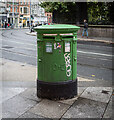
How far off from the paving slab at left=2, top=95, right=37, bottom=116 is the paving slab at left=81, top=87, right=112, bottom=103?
4.22 ft

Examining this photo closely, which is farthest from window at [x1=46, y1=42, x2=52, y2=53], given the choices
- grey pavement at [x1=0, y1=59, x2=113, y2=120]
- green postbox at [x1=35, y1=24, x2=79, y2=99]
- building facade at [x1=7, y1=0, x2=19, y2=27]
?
building facade at [x1=7, y1=0, x2=19, y2=27]

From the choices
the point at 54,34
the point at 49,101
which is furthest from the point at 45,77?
the point at 54,34

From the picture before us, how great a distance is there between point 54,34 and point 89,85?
203cm

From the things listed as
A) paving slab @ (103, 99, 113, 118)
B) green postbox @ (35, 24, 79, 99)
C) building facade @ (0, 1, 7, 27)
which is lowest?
paving slab @ (103, 99, 113, 118)

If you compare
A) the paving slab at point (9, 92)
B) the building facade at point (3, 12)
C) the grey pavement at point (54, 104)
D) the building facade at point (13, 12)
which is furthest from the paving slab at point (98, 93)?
the building facade at point (13, 12)

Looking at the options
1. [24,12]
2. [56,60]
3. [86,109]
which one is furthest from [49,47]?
[24,12]

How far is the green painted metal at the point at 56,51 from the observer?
424cm

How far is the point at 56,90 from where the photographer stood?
4.37m

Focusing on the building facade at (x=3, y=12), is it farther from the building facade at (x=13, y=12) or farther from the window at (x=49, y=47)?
the window at (x=49, y=47)

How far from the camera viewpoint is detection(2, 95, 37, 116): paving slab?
394cm

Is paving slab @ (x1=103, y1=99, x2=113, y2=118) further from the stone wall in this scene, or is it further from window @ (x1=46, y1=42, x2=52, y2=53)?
the stone wall

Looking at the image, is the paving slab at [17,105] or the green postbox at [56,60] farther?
the green postbox at [56,60]

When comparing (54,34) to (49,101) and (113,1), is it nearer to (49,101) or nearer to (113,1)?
(49,101)

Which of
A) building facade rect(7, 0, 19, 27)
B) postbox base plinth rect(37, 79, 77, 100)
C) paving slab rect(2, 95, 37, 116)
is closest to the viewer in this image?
paving slab rect(2, 95, 37, 116)
